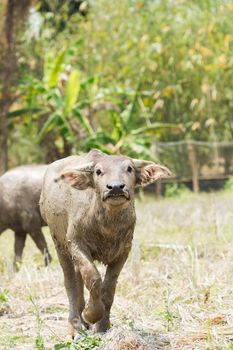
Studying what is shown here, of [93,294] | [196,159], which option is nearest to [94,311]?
[93,294]

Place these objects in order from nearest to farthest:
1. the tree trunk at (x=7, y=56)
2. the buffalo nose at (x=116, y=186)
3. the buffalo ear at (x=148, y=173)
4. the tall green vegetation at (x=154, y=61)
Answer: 1. the buffalo nose at (x=116, y=186)
2. the buffalo ear at (x=148, y=173)
3. the tree trunk at (x=7, y=56)
4. the tall green vegetation at (x=154, y=61)

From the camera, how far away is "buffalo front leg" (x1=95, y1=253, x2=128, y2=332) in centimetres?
424

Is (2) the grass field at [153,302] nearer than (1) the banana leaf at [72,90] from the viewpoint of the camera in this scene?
Yes

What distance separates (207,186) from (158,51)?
3.67m

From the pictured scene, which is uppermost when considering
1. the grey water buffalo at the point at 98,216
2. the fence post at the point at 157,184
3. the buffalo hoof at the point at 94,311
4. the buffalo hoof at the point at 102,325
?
the grey water buffalo at the point at 98,216

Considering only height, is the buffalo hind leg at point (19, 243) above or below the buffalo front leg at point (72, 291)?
below

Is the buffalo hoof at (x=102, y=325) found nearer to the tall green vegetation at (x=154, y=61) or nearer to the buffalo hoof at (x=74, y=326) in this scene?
the buffalo hoof at (x=74, y=326)

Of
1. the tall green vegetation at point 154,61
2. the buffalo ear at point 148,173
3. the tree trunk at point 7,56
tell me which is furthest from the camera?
the tall green vegetation at point 154,61

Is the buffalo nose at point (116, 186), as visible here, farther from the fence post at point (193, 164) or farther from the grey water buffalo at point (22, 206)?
the fence post at point (193, 164)

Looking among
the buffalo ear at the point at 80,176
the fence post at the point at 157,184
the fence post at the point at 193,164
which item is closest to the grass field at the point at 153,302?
the buffalo ear at the point at 80,176

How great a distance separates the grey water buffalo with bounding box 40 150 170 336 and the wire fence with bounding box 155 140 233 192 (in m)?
12.5

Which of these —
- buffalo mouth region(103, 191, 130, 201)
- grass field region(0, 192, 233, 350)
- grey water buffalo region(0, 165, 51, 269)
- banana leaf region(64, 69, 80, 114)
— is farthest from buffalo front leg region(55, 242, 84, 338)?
banana leaf region(64, 69, 80, 114)

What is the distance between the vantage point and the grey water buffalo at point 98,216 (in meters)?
3.89

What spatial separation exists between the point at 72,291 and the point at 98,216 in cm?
86
